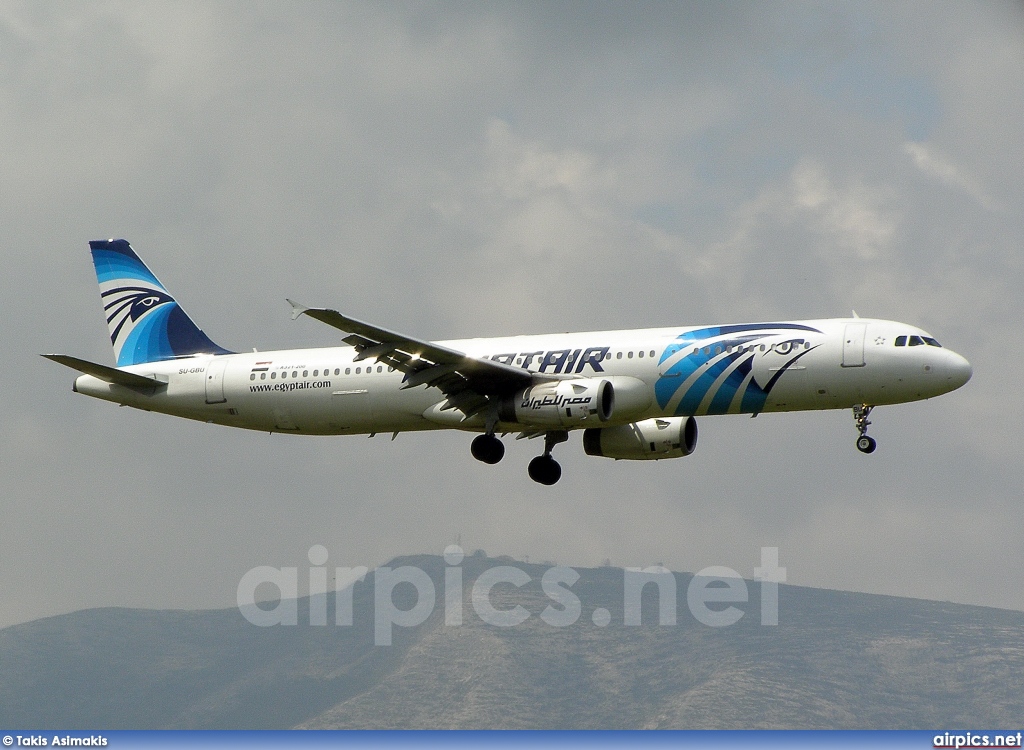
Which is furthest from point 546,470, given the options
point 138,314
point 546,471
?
point 138,314

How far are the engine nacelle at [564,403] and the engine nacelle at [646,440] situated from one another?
227 inches

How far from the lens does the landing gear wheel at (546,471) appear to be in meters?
53.2

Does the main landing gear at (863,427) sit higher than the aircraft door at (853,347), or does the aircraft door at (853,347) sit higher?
the aircraft door at (853,347)

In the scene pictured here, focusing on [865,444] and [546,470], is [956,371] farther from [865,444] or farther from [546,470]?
[546,470]

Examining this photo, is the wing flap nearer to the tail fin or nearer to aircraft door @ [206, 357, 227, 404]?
aircraft door @ [206, 357, 227, 404]

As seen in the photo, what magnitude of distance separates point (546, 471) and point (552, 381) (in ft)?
22.2

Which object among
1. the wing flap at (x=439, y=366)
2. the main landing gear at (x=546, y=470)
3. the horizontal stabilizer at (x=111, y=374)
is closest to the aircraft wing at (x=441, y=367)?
the wing flap at (x=439, y=366)

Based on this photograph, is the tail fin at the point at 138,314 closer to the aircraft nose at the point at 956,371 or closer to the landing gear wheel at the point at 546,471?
the landing gear wheel at the point at 546,471

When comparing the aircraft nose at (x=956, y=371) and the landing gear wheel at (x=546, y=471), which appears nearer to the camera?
the aircraft nose at (x=956, y=371)

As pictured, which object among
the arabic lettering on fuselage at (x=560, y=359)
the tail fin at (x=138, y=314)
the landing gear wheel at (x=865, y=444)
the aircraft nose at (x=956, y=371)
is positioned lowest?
the landing gear wheel at (x=865, y=444)

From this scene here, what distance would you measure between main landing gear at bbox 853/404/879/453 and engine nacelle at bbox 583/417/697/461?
7.59 meters

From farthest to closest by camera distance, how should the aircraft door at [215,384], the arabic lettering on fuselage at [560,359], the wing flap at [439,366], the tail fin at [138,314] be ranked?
1. the tail fin at [138,314]
2. the aircraft door at [215,384]
3. the arabic lettering on fuselage at [560,359]
4. the wing flap at [439,366]

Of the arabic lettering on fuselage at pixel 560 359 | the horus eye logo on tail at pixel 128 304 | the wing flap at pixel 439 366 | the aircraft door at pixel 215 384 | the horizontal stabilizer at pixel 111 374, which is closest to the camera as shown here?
the wing flap at pixel 439 366

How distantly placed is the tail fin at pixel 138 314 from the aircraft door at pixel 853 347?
77.4 ft
